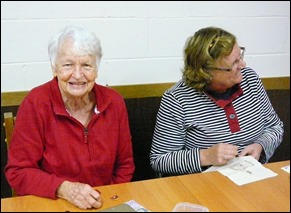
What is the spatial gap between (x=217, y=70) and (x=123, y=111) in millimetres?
442

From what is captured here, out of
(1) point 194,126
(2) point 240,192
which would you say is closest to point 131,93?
(1) point 194,126

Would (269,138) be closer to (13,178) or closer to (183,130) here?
(183,130)

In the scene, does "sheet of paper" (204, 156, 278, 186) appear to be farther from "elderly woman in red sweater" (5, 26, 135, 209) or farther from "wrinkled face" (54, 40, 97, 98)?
"wrinkled face" (54, 40, 97, 98)

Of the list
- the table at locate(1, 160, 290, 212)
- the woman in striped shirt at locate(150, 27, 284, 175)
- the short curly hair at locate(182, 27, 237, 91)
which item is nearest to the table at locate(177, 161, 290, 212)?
the table at locate(1, 160, 290, 212)

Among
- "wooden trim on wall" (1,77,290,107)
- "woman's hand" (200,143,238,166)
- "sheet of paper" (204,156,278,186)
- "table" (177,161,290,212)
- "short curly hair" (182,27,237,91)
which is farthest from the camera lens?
"wooden trim on wall" (1,77,290,107)

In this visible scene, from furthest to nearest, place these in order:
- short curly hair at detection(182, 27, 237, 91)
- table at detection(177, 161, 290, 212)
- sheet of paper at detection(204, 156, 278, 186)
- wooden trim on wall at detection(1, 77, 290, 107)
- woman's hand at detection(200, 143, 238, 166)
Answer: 1. wooden trim on wall at detection(1, 77, 290, 107)
2. short curly hair at detection(182, 27, 237, 91)
3. woman's hand at detection(200, 143, 238, 166)
4. sheet of paper at detection(204, 156, 278, 186)
5. table at detection(177, 161, 290, 212)

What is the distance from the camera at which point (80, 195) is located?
3.64 feet

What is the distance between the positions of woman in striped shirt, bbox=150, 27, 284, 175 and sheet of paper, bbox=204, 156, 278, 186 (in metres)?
0.13

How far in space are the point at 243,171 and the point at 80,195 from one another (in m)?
0.58

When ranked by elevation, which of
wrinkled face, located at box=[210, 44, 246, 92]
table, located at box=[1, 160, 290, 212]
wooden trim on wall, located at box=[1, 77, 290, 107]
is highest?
wrinkled face, located at box=[210, 44, 246, 92]

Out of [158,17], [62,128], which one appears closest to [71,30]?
[62,128]

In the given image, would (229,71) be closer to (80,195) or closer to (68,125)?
(68,125)

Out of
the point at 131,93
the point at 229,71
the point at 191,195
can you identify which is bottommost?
the point at 191,195

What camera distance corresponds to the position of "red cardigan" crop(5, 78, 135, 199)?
1.28 metres
